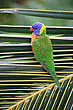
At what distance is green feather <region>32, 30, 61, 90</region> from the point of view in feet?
3.27

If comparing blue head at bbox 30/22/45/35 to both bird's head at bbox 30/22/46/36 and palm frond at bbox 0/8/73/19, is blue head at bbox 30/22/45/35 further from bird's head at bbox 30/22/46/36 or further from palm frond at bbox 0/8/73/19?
Answer: palm frond at bbox 0/8/73/19

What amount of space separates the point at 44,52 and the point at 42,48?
32mm

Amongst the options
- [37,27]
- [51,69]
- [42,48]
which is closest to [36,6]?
[37,27]

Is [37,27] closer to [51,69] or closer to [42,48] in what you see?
[42,48]

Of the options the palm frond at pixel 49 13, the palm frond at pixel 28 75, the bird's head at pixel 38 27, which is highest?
the palm frond at pixel 49 13

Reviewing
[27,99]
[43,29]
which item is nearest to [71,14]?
[43,29]

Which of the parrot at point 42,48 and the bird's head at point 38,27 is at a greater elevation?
the bird's head at point 38,27

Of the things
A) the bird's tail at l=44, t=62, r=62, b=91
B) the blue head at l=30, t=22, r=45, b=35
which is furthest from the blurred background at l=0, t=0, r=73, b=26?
the bird's tail at l=44, t=62, r=62, b=91

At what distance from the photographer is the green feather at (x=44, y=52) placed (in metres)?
1.00

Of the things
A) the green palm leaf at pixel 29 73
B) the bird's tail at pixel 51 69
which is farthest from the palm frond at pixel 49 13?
the bird's tail at pixel 51 69

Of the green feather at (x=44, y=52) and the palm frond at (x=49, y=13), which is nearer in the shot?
the palm frond at (x=49, y=13)

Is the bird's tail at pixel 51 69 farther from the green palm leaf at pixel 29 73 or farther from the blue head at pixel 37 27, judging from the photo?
the blue head at pixel 37 27

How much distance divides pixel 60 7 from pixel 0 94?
2.38 ft

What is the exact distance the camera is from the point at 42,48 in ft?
3.53
